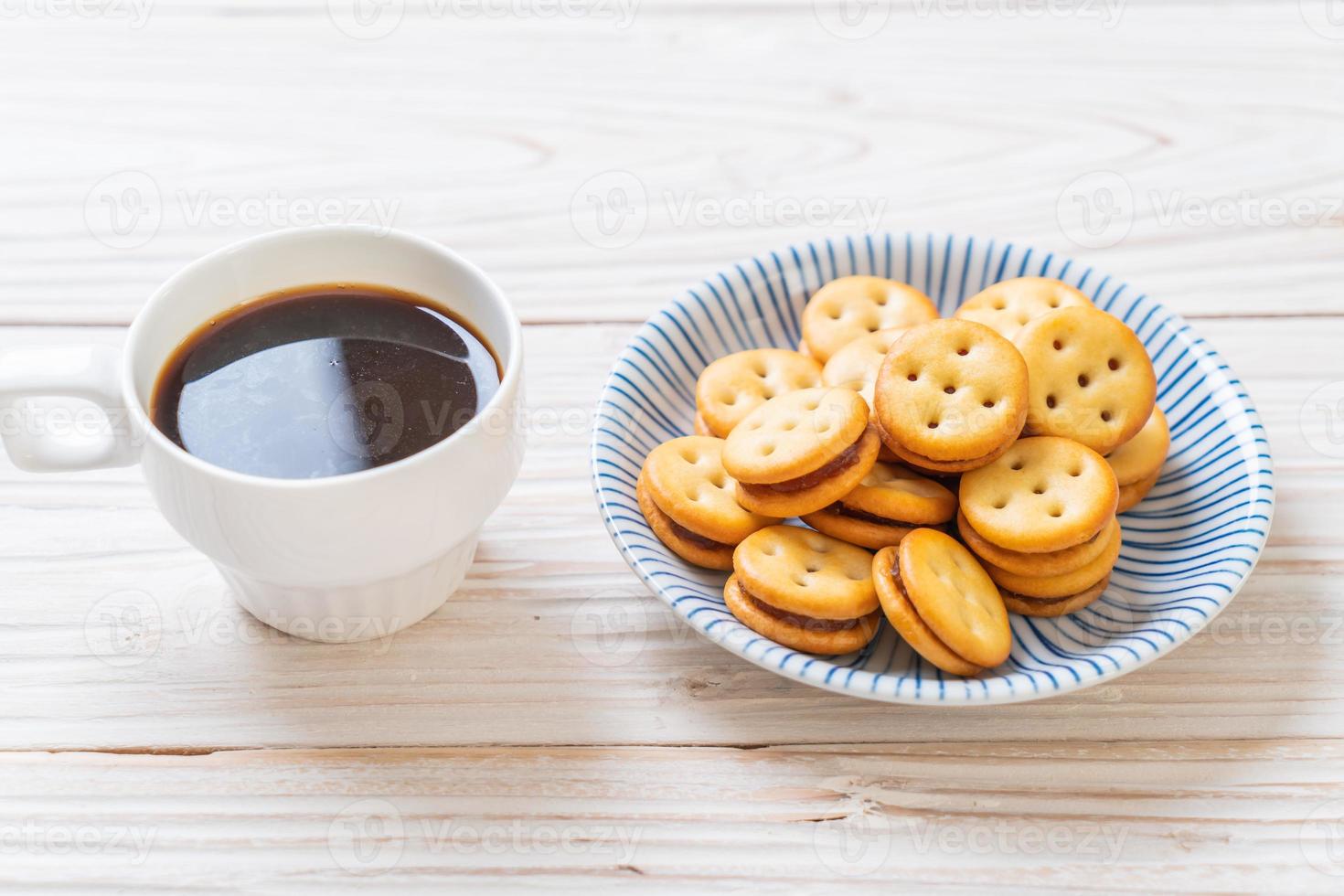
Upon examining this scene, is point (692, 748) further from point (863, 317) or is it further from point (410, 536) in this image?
point (863, 317)

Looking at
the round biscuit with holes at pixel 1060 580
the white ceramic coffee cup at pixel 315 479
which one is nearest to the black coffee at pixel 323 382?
the white ceramic coffee cup at pixel 315 479

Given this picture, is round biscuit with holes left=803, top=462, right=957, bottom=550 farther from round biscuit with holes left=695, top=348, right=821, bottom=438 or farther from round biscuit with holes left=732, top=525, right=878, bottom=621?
round biscuit with holes left=695, top=348, right=821, bottom=438

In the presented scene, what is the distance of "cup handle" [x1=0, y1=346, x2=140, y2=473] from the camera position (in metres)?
0.84

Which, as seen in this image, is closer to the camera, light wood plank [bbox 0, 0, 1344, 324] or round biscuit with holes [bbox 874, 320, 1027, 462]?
round biscuit with holes [bbox 874, 320, 1027, 462]

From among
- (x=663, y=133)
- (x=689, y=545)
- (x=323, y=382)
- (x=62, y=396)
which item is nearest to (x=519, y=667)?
(x=689, y=545)

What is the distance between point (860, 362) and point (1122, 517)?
0.80 ft

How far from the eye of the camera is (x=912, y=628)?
2.85 feet

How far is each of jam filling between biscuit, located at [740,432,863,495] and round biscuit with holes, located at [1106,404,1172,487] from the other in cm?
22

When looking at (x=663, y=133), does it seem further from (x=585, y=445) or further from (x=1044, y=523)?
(x=1044, y=523)

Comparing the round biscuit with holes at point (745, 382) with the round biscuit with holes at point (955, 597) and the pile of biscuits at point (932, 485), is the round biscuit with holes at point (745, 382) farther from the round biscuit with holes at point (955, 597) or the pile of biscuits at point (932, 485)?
the round biscuit with holes at point (955, 597)

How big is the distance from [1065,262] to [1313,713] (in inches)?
16.4

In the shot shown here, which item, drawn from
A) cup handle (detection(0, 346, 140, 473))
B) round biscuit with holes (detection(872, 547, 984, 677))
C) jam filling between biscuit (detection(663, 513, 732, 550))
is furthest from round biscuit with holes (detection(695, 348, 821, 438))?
cup handle (detection(0, 346, 140, 473))

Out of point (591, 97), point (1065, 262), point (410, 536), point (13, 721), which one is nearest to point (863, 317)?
point (1065, 262)

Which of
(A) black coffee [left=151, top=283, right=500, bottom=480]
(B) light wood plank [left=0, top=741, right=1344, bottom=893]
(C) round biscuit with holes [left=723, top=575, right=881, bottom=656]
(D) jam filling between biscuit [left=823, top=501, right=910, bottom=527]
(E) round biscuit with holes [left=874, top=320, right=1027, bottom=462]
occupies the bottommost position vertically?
(B) light wood plank [left=0, top=741, right=1344, bottom=893]
